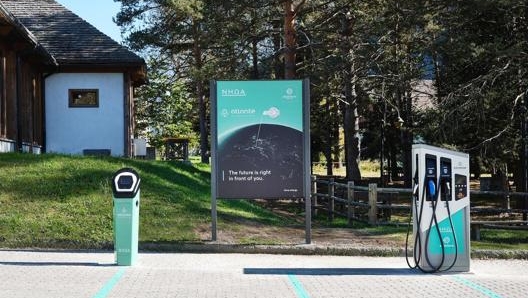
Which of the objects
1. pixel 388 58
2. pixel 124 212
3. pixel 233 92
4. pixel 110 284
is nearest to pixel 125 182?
pixel 124 212

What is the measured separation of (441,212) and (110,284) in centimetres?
479

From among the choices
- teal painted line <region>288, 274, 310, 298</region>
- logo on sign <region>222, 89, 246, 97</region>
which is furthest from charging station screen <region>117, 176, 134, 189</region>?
logo on sign <region>222, 89, 246, 97</region>

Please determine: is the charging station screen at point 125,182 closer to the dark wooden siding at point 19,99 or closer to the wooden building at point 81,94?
the dark wooden siding at point 19,99

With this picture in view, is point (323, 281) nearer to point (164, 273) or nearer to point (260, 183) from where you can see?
point (164, 273)

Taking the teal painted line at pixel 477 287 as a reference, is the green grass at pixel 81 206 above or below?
above

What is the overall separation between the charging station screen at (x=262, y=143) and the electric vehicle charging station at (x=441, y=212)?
115 inches

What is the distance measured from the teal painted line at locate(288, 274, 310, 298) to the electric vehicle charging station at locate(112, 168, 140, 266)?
2.42 meters

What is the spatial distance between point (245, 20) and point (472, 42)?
41.5 ft

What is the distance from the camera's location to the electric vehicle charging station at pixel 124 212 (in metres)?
10.0

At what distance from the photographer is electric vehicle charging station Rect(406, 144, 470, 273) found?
9891 millimetres

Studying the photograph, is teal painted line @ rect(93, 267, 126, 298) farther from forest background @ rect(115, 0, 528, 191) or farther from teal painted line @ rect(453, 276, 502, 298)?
forest background @ rect(115, 0, 528, 191)

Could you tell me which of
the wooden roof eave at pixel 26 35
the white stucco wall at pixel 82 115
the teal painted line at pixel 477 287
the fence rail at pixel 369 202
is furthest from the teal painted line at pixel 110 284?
the white stucco wall at pixel 82 115

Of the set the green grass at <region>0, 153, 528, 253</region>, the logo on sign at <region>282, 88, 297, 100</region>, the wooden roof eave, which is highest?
the wooden roof eave

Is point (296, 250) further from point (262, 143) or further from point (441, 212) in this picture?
point (441, 212)
